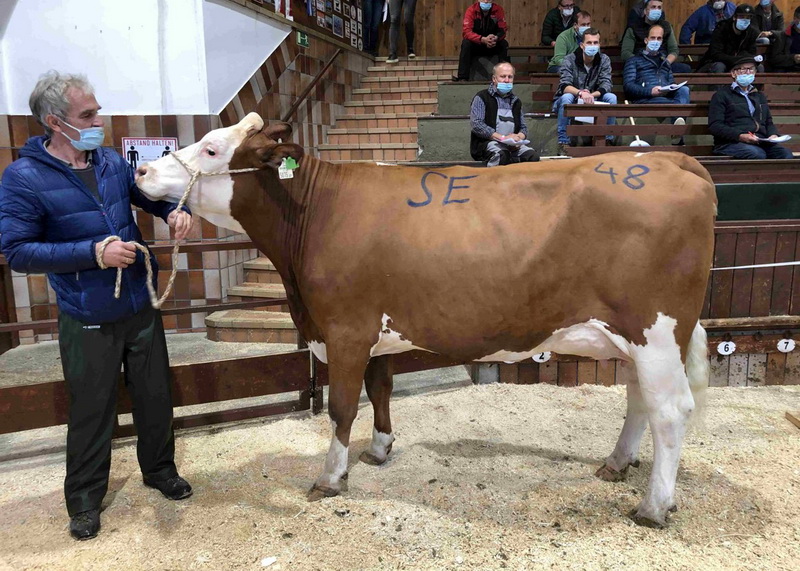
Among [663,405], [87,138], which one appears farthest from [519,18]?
[87,138]

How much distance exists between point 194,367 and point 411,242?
172 cm

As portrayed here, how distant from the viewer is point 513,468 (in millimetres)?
3090

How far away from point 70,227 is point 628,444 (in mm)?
2774

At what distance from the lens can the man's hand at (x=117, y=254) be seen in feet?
7.43

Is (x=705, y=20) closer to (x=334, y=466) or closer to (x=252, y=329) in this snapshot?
(x=252, y=329)

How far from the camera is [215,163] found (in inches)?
98.8

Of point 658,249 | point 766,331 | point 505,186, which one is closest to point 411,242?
point 505,186

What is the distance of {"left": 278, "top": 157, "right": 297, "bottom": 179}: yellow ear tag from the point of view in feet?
8.21

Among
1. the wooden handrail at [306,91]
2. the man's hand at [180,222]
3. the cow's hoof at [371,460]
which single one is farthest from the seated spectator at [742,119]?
the man's hand at [180,222]

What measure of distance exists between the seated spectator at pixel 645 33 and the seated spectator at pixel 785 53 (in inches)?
92.1

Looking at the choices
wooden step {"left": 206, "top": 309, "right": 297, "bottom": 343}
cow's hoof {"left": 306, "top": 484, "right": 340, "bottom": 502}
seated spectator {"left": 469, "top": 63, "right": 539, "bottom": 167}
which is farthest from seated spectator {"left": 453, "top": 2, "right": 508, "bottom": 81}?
cow's hoof {"left": 306, "top": 484, "right": 340, "bottom": 502}

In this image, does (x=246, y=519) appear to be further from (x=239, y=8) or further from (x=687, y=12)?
(x=687, y=12)

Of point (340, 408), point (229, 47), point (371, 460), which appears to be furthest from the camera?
point (229, 47)

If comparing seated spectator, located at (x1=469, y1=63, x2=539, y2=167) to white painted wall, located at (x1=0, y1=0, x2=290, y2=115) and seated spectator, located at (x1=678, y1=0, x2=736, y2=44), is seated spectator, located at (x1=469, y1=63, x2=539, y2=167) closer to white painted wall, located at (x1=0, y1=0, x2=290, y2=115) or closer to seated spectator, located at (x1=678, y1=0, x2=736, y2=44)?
white painted wall, located at (x1=0, y1=0, x2=290, y2=115)
